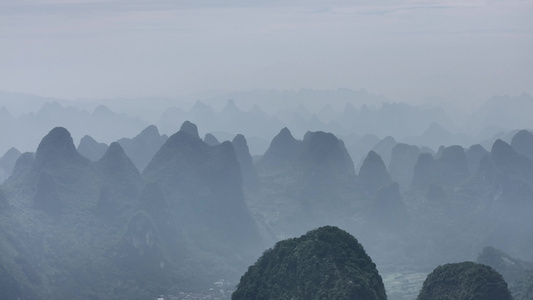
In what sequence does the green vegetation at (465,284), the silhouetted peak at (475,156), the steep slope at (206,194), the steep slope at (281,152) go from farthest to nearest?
the silhouetted peak at (475,156)
the steep slope at (281,152)
the steep slope at (206,194)
the green vegetation at (465,284)

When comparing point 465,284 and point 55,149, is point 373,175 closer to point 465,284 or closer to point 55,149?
point 55,149

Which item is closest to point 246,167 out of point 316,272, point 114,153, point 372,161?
point 372,161

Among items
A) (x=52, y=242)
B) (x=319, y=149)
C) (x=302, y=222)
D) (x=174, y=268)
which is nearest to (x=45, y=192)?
(x=52, y=242)

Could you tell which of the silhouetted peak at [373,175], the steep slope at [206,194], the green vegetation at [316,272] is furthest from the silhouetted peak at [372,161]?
the green vegetation at [316,272]

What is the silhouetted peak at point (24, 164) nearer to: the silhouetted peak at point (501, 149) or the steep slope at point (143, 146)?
the steep slope at point (143, 146)

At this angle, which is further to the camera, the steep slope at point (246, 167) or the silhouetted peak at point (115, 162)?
the steep slope at point (246, 167)

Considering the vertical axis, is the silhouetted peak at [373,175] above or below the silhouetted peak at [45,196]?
above
